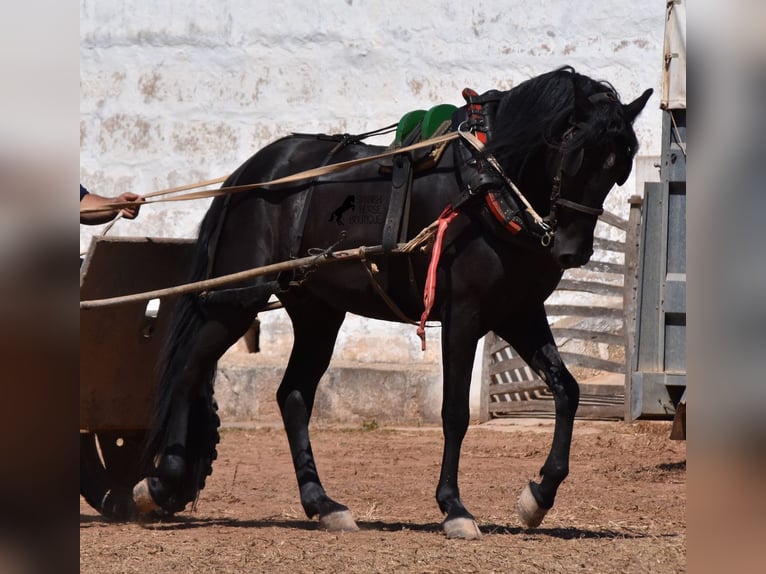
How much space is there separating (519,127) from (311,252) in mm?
1215

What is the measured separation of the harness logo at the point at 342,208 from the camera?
5344 millimetres

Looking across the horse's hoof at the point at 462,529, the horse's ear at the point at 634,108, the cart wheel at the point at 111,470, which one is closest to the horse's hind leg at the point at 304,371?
the cart wheel at the point at 111,470

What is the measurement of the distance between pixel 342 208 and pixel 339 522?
1.51m

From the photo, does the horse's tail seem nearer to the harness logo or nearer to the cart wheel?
the cart wheel

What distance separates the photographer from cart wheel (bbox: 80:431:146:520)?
19.3 feet

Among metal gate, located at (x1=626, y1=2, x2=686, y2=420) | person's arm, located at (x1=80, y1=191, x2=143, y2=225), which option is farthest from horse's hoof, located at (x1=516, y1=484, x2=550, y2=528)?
person's arm, located at (x1=80, y1=191, x2=143, y2=225)

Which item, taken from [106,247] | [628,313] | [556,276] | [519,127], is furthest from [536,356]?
[628,313]

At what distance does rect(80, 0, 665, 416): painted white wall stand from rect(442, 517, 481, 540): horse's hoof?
5576 millimetres

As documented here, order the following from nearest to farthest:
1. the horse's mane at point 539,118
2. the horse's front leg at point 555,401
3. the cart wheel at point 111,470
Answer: the horse's mane at point 539,118 → the horse's front leg at point 555,401 → the cart wheel at point 111,470

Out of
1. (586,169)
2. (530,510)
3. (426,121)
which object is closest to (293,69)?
(426,121)

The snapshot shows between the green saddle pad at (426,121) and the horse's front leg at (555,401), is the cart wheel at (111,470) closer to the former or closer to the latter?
the horse's front leg at (555,401)

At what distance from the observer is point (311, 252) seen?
5367 mm

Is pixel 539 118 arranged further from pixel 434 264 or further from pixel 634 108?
pixel 434 264
